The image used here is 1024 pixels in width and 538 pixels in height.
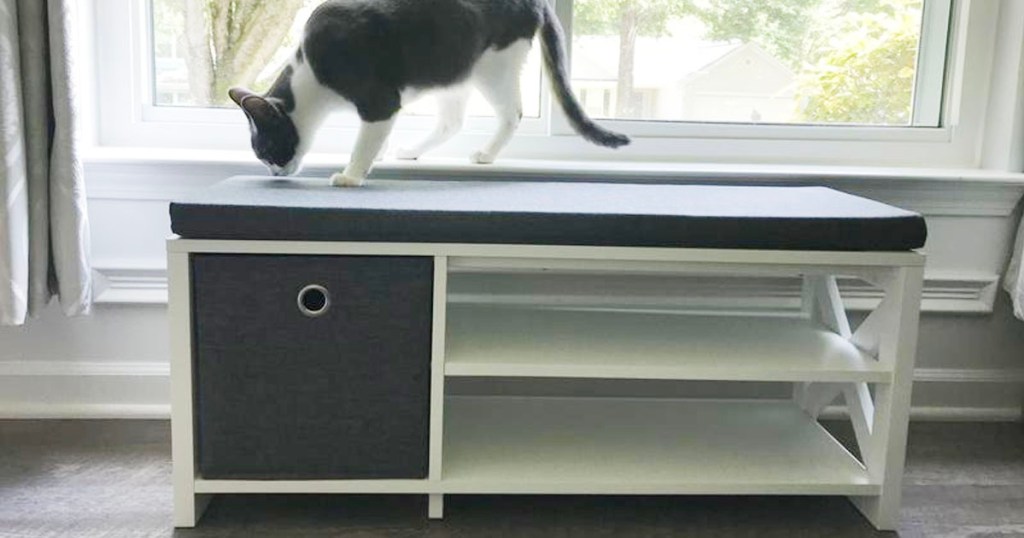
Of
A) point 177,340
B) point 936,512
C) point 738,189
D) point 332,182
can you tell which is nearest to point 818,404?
point 936,512

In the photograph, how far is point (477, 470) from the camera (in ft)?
4.38

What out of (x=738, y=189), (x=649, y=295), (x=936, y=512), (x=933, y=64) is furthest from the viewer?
(x=933, y=64)

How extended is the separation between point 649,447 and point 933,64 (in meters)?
0.99

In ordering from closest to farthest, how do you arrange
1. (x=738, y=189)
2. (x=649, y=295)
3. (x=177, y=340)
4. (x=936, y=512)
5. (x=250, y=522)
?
(x=177, y=340) < (x=250, y=522) < (x=936, y=512) < (x=738, y=189) < (x=649, y=295)

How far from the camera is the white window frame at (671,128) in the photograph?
5.64ft

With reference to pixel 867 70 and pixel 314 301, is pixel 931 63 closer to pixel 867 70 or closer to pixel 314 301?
pixel 867 70

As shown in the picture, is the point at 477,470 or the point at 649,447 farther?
the point at 649,447

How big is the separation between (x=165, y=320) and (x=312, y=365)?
0.56 metres

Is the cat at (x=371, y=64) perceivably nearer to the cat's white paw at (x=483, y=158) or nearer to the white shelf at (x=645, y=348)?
the cat's white paw at (x=483, y=158)

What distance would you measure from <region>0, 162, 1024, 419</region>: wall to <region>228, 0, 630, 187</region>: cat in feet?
0.65

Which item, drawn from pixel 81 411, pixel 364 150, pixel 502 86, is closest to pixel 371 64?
pixel 364 150

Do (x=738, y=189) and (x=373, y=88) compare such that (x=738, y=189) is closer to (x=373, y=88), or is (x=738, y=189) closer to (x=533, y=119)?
(x=533, y=119)

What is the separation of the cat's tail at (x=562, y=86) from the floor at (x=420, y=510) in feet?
1.88

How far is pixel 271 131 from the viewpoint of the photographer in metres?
1.40
